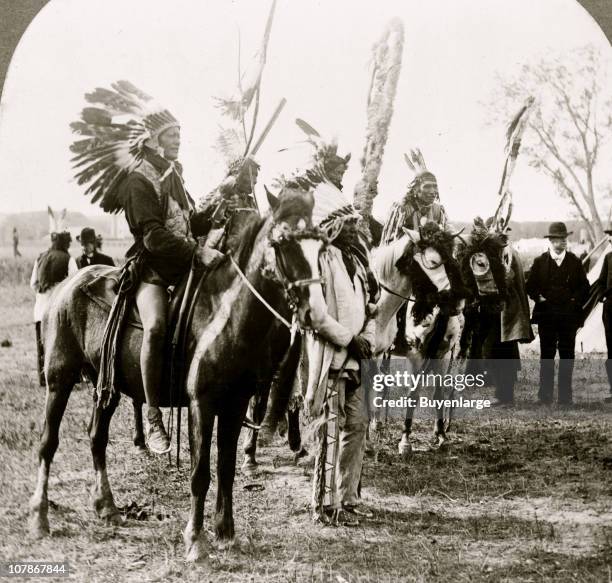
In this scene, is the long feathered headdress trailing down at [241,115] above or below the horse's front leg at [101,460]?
above

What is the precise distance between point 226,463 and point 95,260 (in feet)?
4.80

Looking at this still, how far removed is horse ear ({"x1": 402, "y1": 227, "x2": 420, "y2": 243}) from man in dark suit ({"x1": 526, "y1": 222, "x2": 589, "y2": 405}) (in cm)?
80

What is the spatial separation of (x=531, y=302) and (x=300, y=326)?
6.83ft

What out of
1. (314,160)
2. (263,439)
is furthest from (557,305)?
(263,439)

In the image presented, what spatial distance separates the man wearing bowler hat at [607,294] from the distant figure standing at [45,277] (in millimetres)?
3440

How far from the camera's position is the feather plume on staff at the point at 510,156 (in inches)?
183

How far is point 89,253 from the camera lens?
14.5ft

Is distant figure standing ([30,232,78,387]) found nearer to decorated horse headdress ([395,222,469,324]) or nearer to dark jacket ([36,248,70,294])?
dark jacket ([36,248,70,294])

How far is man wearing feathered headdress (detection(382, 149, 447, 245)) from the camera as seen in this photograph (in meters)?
4.52

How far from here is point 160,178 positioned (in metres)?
4.09

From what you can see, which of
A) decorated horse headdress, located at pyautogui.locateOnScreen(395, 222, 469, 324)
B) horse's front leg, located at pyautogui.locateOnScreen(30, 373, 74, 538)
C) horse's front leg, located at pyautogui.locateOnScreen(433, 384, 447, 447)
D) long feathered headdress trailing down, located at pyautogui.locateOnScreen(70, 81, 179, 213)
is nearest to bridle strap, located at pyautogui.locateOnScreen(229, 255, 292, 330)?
long feathered headdress trailing down, located at pyautogui.locateOnScreen(70, 81, 179, 213)

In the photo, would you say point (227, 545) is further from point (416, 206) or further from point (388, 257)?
point (416, 206)

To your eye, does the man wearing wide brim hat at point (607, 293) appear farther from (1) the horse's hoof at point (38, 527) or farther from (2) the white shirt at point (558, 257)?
(1) the horse's hoof at point (38, 527)

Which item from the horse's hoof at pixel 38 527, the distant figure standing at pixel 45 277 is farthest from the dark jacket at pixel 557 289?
the horse's hoof at pixel 38 527
